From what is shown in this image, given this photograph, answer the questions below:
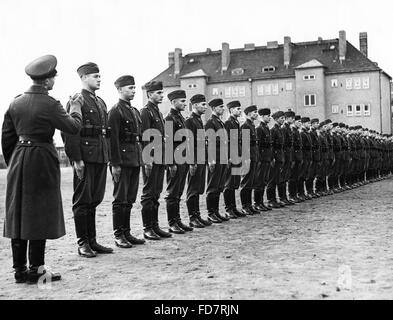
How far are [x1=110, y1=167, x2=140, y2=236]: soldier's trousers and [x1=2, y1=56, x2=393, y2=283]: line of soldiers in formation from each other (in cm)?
1

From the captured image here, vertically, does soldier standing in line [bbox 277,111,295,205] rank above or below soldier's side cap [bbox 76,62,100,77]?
below

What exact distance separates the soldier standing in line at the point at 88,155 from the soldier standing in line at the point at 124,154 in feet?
1.06

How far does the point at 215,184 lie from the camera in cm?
1101

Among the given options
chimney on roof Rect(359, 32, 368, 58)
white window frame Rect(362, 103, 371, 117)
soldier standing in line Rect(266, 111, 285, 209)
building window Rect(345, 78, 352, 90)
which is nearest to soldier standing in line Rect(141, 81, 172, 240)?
soldier standing in line Rect(266, 111, 285, 209)

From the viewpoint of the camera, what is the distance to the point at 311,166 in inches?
651

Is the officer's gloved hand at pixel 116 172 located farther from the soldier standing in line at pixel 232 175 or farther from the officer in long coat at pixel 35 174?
the soldier standing in line at pixel 232 175

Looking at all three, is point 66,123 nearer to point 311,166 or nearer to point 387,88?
point 311,166

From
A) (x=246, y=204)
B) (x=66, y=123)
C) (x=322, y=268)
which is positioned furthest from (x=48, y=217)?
(x=246, y=204)

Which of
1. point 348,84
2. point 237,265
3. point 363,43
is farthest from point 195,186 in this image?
point 363,43

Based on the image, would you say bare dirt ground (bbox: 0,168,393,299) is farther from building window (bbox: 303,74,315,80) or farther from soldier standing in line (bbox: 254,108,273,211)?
building window (bbox: 303,74,315,80)

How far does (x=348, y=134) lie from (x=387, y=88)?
1995 inches

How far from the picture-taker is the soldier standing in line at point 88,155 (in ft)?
23.5

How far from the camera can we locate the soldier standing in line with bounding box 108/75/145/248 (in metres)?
7.96
